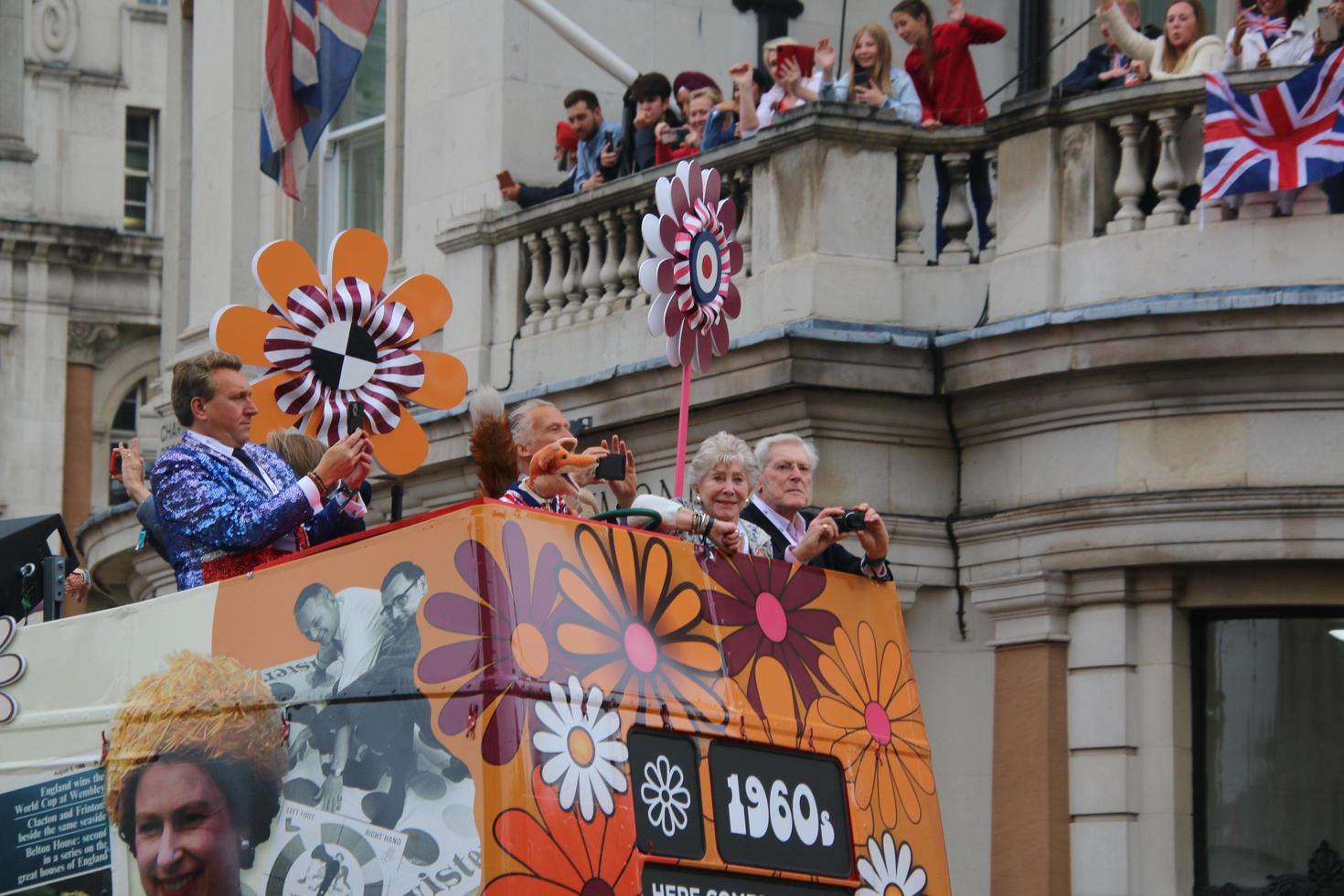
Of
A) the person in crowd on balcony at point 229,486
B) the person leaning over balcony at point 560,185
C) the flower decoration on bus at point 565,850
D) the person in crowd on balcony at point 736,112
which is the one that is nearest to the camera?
the flower decoration on bus at point 565,850

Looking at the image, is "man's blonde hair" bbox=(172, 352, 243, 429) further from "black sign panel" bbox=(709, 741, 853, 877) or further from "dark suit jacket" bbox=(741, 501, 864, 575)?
"black sign panel" bbox=(709, 741, 853, 877)

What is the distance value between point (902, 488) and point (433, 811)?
786 centimetres

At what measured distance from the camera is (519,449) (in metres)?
9.10

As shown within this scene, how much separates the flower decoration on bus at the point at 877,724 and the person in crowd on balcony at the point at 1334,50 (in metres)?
6.06

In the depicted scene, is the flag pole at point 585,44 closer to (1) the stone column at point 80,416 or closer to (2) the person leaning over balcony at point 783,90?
(2) the person leaning over balcony at point 783,90

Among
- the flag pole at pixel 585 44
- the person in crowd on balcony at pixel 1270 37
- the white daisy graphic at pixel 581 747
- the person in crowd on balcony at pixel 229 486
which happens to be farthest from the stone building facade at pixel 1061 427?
the white daisy graphic at pixel 581 747

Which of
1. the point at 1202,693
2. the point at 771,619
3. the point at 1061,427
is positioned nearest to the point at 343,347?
the point at 771,619

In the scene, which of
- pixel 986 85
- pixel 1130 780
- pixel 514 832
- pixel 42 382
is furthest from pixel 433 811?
pixel 42 382

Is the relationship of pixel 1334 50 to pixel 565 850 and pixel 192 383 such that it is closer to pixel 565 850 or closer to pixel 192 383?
pixel 192 383

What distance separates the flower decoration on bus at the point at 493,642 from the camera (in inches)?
280

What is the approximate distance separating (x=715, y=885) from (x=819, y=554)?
157 centimetres

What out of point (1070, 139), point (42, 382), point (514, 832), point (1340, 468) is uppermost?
point (42, 382)

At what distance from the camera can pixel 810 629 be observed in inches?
325

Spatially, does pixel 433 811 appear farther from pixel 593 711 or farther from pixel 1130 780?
pixel 1130 780
